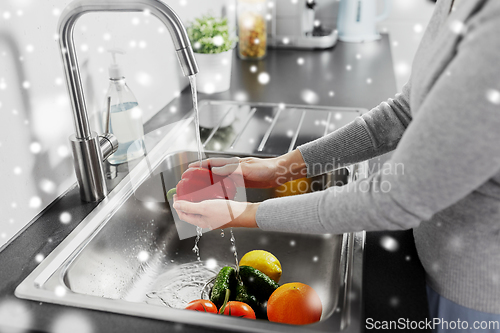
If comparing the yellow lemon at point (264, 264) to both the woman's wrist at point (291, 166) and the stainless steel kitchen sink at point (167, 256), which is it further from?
the woman's wrist at point (291, 166)

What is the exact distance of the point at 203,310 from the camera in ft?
2.30

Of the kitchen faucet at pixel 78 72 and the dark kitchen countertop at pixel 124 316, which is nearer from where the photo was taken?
the dark kitchen countertop at pixel 124 316

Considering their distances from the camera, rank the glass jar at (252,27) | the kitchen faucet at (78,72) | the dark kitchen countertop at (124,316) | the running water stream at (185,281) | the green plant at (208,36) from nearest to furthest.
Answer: the dark kitchen countertop at (124,316)
the kitchen faucet at (78,72)
the running water stream at (185,281)
the green plant at (208,36)
the glass jar at (252,27)

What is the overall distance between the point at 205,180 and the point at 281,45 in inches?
63.1

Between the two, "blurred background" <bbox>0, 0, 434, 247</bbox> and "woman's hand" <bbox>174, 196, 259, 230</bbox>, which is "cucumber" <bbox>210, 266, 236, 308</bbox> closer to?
"woman's hand" <bbox>174, 196, 259, 230</bbox>

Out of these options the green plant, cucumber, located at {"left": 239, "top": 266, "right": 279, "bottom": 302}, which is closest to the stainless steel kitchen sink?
cucumber, located at {"left": 239, "top": 266, "right": 279, "bottom": 302}

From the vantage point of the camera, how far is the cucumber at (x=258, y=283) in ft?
2.69

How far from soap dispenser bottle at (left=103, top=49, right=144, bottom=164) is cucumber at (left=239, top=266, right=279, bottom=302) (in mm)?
449

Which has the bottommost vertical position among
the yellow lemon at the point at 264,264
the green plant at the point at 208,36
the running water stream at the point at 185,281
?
the running water stream at the point at 185,281

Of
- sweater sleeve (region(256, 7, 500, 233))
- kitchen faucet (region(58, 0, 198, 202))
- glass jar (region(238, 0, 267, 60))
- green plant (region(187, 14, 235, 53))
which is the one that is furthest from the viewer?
glass jar (region(238, 0, 267, 60))

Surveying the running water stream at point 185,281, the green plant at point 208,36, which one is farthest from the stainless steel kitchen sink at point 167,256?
the green plant at point 208,36

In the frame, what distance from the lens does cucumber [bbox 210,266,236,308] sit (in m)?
0.79

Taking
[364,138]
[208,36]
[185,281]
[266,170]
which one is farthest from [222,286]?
[208,36]

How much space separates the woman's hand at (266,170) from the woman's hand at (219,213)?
0.17 metres
